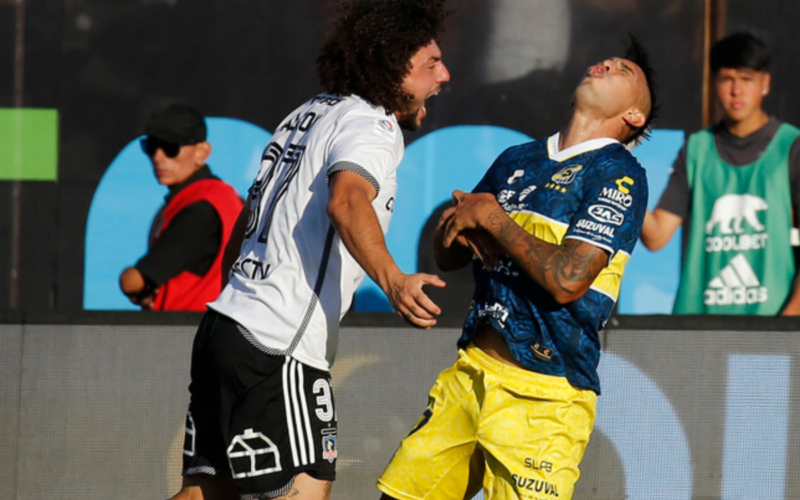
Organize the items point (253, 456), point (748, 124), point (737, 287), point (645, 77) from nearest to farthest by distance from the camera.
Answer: point (253, 456)
point (645, 77)
point (737, 287)
point (748, 124)

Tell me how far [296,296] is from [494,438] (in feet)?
2.36

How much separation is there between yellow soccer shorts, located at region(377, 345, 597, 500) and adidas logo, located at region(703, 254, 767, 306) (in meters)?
2.80

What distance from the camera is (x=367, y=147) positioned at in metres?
3.15

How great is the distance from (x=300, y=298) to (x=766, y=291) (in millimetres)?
3498

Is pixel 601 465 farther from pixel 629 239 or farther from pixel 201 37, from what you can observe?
pixel 201 37

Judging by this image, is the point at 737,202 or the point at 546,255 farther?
the point at 737,202

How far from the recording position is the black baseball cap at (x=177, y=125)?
6.54 m

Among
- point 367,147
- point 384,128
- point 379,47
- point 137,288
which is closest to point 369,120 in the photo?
point 384,128

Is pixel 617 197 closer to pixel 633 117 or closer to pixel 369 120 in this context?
pixel 633 117

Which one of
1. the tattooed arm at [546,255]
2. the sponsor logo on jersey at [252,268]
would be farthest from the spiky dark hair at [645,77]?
the sponsor logo on jersey at [252,268]

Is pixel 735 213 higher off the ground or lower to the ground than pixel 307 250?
higher

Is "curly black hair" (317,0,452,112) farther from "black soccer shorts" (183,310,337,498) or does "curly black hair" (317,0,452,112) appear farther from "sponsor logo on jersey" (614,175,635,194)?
"black soccer shorts" (183,310,337,498)

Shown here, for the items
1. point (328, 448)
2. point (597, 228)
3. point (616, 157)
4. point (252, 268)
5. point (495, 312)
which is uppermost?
point (616, 157)

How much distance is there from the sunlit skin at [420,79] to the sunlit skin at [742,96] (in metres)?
3.13
